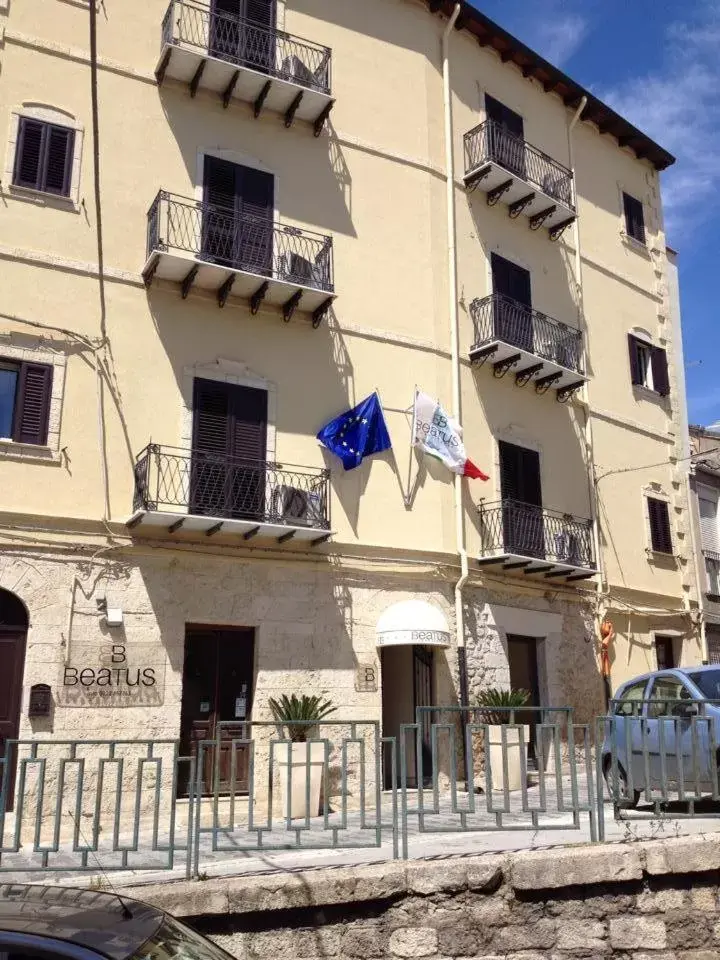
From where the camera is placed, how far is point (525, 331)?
19.1m

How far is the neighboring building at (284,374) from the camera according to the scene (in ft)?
44.5

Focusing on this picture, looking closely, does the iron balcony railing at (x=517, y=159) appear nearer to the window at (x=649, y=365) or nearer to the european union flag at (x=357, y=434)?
the window at (x=649, y=365)

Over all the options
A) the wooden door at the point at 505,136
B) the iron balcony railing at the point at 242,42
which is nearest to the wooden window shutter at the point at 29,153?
the iron balcony railing at the point at 242,42

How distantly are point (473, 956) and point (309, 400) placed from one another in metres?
10.7

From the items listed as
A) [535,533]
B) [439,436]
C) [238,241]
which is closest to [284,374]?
[238,241]

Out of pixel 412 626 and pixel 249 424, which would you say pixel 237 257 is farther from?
pixel 412 626

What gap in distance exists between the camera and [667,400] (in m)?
23.2

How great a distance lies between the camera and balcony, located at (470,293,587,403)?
18203 mm

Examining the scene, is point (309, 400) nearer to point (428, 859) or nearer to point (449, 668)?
point (449, 668)

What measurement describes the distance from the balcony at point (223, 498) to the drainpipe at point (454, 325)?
9.85 ft

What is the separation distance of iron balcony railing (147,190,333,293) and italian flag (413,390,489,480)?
2922 millimetres

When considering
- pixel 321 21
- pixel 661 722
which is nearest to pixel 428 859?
pixel 661 722

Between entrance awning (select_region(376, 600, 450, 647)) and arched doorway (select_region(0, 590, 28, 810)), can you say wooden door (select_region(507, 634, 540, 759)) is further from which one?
arched doorway (select_region(0, 590, 28, 810))

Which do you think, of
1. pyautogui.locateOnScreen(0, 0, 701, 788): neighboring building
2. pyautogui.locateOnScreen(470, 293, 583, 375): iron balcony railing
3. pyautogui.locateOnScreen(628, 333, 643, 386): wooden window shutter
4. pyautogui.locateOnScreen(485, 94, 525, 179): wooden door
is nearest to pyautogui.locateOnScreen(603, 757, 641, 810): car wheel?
pyautogui.locateOnScreen(0, 0, 701, 788): neighboring building
